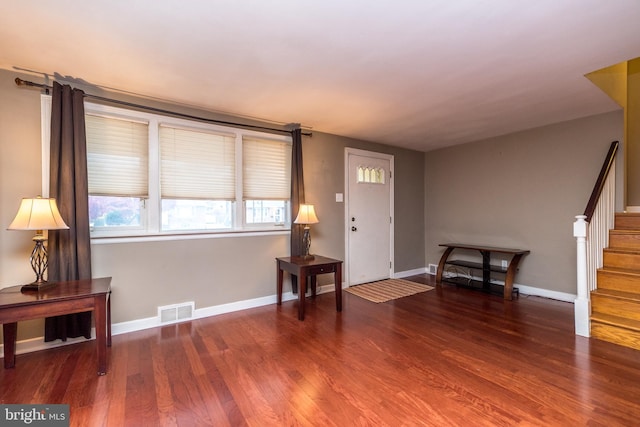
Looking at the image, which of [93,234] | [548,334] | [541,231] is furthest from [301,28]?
[541,231]

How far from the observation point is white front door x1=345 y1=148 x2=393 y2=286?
14.7 feet

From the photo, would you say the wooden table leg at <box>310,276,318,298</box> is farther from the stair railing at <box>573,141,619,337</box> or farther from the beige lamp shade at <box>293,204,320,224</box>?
the stair railing at <box>573,141,619,337</box>

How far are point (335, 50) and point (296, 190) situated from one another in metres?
1.95

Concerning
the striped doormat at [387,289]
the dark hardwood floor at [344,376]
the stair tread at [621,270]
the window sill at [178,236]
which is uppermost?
the window sill at [178,236]

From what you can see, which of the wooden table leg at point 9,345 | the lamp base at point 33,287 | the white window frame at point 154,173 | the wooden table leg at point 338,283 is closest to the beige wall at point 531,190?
the wooden table leg at point 338,283

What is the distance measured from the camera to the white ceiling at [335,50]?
1.68 metres

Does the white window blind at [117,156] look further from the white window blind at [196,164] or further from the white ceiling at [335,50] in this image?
the white ceiling at [335,50]

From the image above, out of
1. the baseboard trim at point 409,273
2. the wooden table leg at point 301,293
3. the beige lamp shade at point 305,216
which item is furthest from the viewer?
the baseboard trim at point 409,273

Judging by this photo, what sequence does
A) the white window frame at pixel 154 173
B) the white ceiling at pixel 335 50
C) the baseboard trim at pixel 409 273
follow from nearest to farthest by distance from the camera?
the white ceiling at pixel 335 50, the white window frame at pixel 154 173, the baseboard trim at pixel 409 273

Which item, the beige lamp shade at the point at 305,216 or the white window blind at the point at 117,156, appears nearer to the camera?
the white window blind at the point at 117,156

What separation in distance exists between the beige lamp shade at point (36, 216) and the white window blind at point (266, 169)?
176 cm

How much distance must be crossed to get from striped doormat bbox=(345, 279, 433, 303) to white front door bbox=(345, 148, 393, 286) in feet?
0.51

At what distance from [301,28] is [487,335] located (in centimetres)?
301

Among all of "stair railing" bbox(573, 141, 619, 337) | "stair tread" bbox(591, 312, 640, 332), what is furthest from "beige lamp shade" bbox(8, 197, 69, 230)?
"stair tread" bbox(591, 312, 640, 332)
